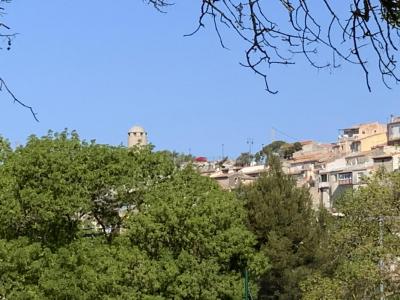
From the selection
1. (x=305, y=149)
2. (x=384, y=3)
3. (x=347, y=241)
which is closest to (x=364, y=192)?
(x=347, y=241)

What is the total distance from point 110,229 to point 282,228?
19.4 ft

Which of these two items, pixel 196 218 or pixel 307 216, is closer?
pixel 196 218

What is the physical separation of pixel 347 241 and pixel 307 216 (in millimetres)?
8572

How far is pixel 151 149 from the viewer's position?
18234 millimetres

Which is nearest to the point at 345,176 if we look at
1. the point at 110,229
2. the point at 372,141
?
the point at 372,141

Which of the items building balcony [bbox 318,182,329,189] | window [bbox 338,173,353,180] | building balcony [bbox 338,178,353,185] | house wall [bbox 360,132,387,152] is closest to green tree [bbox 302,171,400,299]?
building balcony [bbox 338,178,353,185]

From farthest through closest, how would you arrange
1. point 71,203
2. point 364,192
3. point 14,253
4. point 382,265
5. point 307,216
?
point 307,216, point 71,203, point 14,253, point 364,192, point 382,265

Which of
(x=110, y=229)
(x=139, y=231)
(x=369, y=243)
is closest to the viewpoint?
(x=369, y=243)

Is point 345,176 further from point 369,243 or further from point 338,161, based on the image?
point 369,243

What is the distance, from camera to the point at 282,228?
70.8ft

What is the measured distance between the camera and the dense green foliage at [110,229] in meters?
15.1

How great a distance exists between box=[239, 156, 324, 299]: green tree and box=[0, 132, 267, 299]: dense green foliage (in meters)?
2.69

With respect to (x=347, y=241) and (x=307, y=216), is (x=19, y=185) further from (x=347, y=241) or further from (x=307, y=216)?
(x=307, y=216)

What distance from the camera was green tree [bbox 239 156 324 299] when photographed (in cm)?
2059
